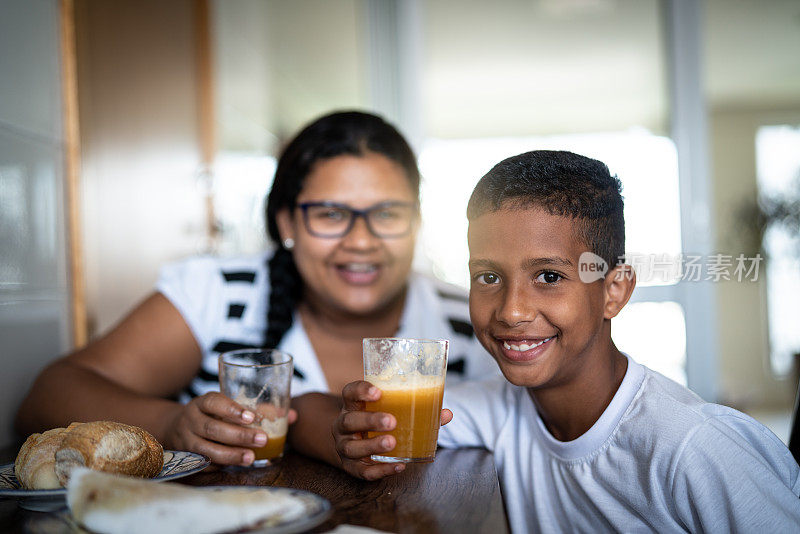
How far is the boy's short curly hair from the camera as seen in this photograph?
1236 mm

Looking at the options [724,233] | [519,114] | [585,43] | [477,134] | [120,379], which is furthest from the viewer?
[519,114]

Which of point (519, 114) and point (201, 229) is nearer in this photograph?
point (201, 229)

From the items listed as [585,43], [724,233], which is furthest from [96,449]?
[585,43]

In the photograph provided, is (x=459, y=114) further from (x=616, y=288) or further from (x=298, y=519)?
(x=298, y=519)

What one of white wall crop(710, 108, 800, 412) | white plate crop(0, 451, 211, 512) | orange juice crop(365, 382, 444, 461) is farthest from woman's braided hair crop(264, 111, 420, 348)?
white wall crop(710, 108, 800, 412)

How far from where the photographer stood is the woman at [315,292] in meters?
1.70

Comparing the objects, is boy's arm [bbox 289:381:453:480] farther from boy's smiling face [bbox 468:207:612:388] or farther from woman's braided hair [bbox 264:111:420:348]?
woman's braided hair [bbox 264:111:420:348]

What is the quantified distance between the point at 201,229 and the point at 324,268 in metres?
2.17

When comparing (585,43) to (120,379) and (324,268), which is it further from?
(120,379)

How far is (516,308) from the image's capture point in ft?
3.84

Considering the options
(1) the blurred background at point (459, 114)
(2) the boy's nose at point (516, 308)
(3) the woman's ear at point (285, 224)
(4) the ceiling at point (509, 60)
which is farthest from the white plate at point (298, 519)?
(4) the ceiling at point (509, 60)

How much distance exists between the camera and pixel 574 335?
1212mm

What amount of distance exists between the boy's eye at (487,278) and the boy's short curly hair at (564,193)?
4.6 inches

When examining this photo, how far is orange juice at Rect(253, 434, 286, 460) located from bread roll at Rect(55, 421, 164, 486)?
0.84 ft
